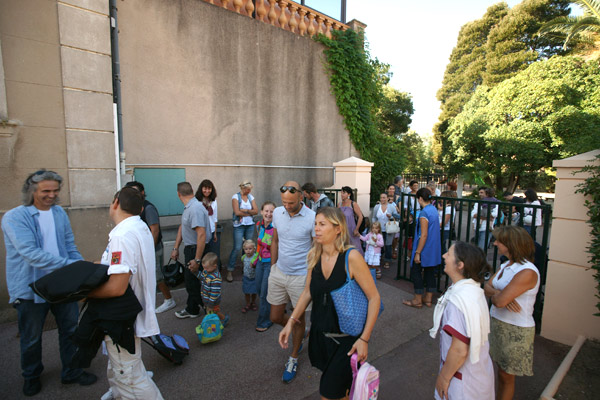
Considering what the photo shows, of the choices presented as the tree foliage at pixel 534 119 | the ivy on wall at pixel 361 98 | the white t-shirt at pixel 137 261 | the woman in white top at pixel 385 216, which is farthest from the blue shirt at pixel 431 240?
the tree foliage at pixel 534 119

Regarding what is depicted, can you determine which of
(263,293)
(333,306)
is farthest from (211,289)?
(333,306)

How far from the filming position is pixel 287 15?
332 inches

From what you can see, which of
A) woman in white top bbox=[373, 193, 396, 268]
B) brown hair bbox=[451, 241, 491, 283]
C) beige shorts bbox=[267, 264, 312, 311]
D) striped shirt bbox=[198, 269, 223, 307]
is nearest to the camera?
brown hair bbox=[451, 241, 491, 283]

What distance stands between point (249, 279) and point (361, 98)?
23.8 ft

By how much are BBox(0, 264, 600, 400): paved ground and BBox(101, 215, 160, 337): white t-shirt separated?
997 millimetres

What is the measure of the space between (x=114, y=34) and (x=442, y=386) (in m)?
6.79

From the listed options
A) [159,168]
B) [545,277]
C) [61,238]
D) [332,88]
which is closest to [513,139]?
[332,88]

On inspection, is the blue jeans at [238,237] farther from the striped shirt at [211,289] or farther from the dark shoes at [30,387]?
the dark shoes at [30,387]

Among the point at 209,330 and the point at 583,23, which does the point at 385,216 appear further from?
the point at 583,23

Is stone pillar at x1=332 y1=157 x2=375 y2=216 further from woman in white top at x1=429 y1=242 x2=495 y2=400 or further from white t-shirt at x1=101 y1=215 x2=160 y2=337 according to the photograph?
white t-shirt at x1=101 y1=215 x2=160 y2=337

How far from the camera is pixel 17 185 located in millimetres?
4480

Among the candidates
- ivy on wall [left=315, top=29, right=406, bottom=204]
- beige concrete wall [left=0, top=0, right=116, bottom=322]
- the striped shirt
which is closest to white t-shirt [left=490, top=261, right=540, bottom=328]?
the striped shirt

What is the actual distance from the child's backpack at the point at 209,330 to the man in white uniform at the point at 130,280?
1189 millimetres

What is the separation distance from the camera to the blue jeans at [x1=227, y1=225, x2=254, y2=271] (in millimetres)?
6406
